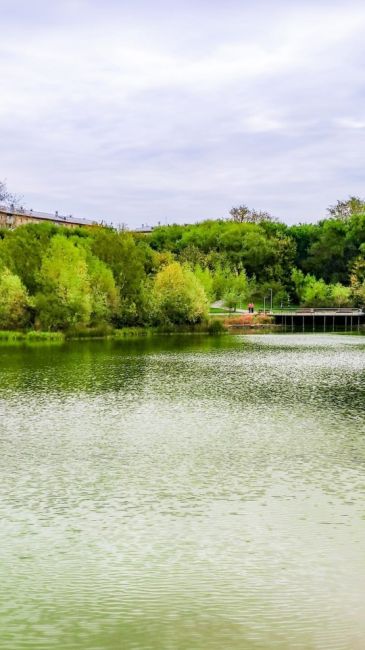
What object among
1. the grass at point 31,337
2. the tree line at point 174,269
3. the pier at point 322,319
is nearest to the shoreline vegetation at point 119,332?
the grass at point 31,337

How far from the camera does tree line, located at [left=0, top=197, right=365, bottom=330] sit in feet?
256

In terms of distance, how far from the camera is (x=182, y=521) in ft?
51.3

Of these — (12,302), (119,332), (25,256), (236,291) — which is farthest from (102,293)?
(236,291)

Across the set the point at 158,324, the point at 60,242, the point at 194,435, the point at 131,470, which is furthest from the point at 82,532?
the point at 158,324

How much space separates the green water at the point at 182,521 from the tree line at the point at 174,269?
43266 millimetres

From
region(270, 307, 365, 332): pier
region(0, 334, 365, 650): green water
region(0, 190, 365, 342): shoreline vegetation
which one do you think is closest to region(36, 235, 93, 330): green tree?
region(0, 190, 365, 342): shoreline vegetation

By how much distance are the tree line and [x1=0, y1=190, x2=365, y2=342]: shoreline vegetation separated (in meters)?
0.11

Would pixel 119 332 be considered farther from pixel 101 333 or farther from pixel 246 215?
pixel 246 215

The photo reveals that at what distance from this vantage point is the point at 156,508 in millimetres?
16672

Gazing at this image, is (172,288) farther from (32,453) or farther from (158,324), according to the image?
(32,453)

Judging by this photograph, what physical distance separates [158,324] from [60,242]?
14558 mm

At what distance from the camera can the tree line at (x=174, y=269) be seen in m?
78.0

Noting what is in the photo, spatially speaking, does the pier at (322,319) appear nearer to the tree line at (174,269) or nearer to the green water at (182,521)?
the tree line at (174,269)

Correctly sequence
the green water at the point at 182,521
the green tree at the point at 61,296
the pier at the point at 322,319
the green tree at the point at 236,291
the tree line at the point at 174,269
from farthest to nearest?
the green tree at the point at 236,291
the pier at the point at 322,319
the tree line at the point at 174,269
the green tree at the point at 61,296
the green water at the point at 182,521
